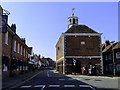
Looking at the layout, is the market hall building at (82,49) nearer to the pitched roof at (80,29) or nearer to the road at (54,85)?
the pitched roof at (80,29)

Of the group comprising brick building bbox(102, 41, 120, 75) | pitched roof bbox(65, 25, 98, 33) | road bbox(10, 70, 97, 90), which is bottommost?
road bbox(10, 70, 97, 90)

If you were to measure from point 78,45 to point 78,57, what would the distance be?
2.67 metres

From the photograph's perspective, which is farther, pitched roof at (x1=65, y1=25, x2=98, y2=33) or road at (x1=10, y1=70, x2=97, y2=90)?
pitched roof at (x1=65, y1=25, x2=98, y2=33)

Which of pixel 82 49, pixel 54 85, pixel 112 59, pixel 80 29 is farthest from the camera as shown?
pixel 80 29

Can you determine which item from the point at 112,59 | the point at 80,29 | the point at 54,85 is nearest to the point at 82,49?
the point at 80,29

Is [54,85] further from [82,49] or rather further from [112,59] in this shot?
[112,59]

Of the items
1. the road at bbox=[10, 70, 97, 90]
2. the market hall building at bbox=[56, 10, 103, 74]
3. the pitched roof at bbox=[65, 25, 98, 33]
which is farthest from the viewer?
the pitched roof at bbox=[65, 25, 98, 33]

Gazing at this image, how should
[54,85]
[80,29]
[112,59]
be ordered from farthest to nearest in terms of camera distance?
[80,29]
[112,59]
[54,85]

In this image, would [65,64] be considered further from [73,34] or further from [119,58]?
[119,58]

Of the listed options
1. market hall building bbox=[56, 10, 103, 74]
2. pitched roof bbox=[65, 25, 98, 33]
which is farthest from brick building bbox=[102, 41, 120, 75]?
pitched roof bbox=[65, 25, 98, 33]

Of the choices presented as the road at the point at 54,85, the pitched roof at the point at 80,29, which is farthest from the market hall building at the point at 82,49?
the road at the point at 54,85

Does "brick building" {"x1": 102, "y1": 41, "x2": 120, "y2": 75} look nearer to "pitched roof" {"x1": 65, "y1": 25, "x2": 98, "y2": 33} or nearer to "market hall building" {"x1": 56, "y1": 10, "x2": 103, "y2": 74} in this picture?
"market hall building" {"x1": 56, "y1": 10, "x2": 103, "y2": 74}

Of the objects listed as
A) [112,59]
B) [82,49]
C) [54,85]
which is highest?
[82,49]

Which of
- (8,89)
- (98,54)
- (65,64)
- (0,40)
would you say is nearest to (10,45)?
(0,40)
